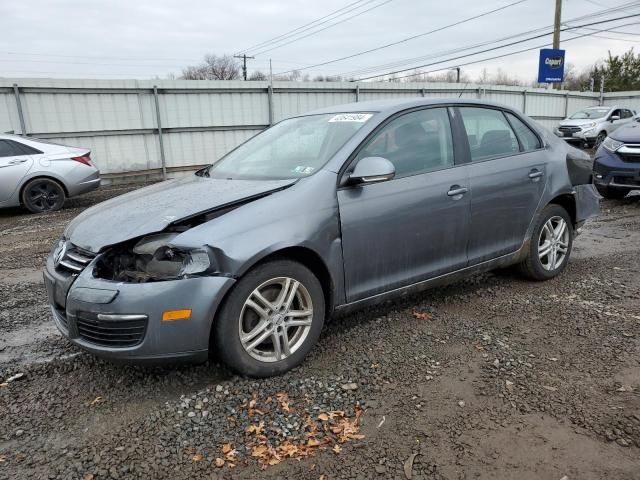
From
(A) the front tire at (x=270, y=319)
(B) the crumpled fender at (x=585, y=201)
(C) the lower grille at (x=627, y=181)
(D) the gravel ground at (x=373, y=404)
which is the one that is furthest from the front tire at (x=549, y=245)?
(C) the lower grille at (x=627, y=181)

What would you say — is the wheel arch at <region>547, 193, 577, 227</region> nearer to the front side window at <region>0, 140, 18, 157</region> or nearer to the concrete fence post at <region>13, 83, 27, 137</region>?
the front side window at <region>0, 140, 18, 157</region>

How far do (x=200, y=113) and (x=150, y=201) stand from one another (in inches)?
453

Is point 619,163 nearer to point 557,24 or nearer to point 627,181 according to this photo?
point 627,181

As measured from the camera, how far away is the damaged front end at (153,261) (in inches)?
108

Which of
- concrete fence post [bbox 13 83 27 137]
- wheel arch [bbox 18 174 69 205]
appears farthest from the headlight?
concrete fence post [bbox 13 83 27 137]

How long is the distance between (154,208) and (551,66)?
2596 centimetres

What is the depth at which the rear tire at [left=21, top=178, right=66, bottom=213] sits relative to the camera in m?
9.02

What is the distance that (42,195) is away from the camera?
30.1ft

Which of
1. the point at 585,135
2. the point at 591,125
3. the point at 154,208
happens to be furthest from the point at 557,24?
the point at 154,208

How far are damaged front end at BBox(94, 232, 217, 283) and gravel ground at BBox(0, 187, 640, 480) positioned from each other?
0.72 metres

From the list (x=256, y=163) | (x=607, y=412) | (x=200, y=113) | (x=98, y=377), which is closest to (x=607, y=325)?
(x=607, y=412)

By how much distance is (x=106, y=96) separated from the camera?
1293 centimetres

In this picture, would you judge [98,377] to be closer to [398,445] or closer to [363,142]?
[398,445]

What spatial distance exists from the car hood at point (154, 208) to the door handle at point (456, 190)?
48.0 inches
